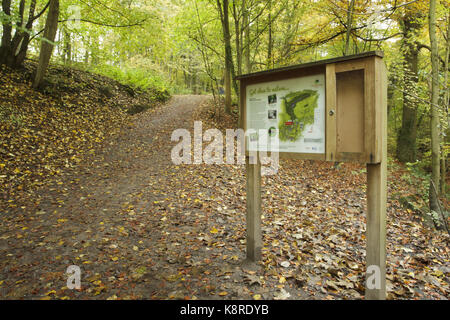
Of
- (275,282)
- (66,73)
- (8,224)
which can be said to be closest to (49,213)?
(8,224)

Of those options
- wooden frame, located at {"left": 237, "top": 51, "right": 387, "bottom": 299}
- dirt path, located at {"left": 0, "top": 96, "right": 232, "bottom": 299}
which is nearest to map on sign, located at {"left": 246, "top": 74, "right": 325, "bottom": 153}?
wooden frame, located at {"left": 237, "top": 51, "right": 387, "bottom": 299}

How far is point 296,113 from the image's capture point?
298 cm

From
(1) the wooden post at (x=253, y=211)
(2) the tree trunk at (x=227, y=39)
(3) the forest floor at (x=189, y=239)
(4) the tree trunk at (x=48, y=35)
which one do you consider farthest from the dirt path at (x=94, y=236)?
(2) the tree trunk at (x=227, y=39)

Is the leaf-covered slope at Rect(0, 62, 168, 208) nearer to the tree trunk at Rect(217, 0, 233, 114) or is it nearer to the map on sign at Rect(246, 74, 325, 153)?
the tree trunk at Rect(217, 0, 233, 114)

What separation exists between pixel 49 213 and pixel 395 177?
1255cm

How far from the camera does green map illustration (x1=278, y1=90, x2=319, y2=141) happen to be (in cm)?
284

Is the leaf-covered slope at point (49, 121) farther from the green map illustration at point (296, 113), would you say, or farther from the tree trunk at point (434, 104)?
the tree trunk at point (434, 104)

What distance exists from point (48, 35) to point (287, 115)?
10630 mm

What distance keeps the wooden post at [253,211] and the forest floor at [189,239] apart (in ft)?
0.66

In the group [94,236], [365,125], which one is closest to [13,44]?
[94,236]

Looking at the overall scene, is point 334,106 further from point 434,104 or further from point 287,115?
point 434,104
